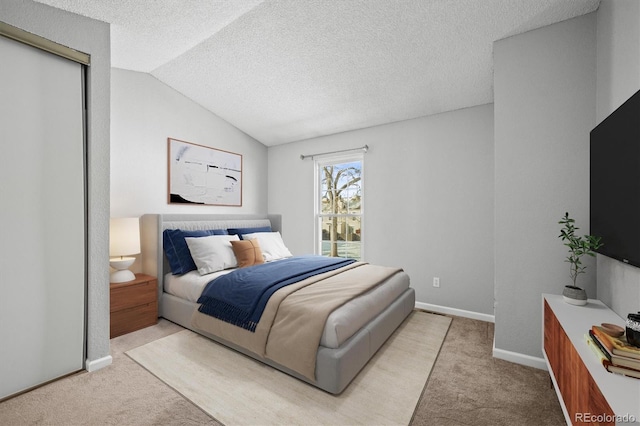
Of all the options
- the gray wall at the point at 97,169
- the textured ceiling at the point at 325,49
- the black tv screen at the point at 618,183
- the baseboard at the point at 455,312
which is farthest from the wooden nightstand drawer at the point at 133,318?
the black tv screen at the point at 618,183

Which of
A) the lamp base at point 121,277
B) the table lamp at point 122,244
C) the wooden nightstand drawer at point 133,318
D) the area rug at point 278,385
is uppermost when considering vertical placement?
the table lamp at point 122,244

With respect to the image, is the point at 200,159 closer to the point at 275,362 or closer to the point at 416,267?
the point at 275,362

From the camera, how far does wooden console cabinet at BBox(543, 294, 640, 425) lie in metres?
0.95

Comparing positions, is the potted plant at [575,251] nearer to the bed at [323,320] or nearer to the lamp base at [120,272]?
the bed at [323,320]

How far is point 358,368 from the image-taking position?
2.04 meters

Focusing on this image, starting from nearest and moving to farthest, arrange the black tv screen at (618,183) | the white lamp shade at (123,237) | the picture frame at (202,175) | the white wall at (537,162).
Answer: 1. the black tv screen at (618,183)
2. the white wall at (537,162)
3. the white lamp shade at (123,237)
4. the picture frame at (202,175)

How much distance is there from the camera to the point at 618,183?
1537 mm

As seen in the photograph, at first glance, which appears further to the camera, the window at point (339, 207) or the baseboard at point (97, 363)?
the window at point (339, 207)

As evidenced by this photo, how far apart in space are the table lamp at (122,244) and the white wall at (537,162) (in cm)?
342

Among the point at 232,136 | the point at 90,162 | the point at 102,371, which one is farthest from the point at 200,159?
the point at 102,371

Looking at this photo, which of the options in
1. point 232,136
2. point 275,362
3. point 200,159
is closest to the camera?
point 275,362

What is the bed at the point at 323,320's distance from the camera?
6.23 ft

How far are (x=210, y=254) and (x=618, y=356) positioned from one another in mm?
3124

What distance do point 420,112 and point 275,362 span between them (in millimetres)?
3186
